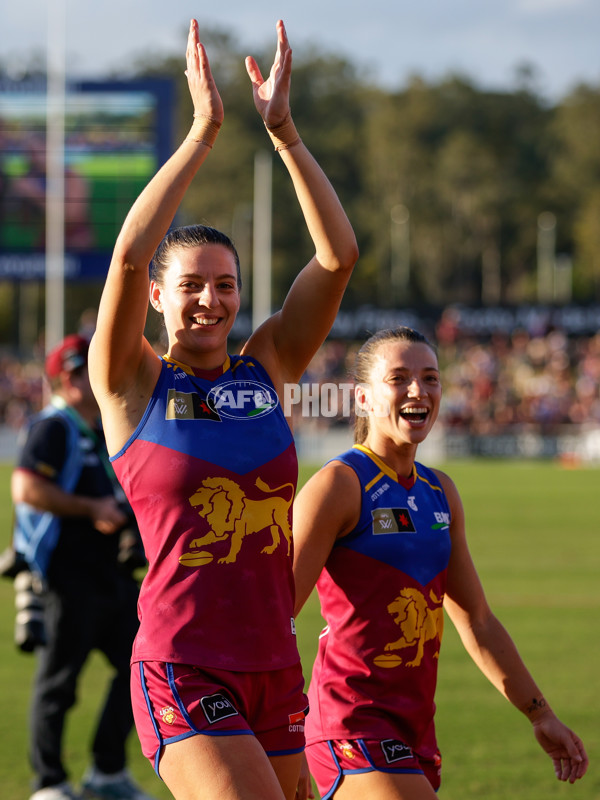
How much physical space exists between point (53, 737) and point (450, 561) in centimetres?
273

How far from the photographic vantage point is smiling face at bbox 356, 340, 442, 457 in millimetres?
4016

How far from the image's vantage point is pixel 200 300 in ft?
11.1

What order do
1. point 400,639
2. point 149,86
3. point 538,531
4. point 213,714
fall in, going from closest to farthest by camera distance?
point 213,714 < point 400,639 < point 538,531 < point 149,86

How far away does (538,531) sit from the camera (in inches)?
715

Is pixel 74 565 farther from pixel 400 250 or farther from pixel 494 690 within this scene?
pixel 400 250

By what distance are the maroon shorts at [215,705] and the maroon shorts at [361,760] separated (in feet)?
1.38

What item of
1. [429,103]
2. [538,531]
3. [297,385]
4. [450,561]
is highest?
[429,103]

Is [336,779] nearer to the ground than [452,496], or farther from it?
nearer to the ground

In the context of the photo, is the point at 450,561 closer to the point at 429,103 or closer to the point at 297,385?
the point at 297,385

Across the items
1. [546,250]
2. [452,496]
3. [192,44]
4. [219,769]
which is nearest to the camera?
[219,769]

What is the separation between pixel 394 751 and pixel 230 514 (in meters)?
1.02

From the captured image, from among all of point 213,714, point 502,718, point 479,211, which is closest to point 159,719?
point 213,714

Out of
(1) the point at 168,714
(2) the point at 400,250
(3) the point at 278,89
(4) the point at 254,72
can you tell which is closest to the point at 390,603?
(1) the point at 168,714

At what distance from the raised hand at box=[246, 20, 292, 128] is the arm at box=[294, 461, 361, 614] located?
3.75 feet
